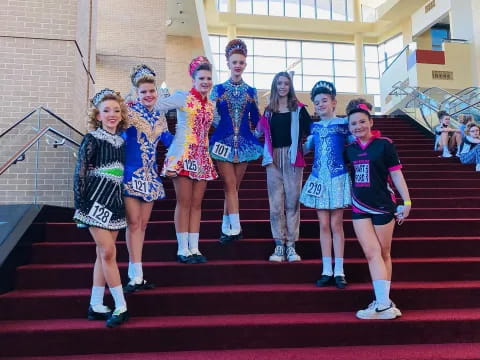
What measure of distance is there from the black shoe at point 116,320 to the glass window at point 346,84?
2726 cm

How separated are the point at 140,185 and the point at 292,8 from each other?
1165 inches

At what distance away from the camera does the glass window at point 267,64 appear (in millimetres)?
28172

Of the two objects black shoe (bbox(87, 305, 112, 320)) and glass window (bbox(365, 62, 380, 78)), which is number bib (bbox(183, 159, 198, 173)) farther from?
glass window (bbox(365, 62, 380, 78))

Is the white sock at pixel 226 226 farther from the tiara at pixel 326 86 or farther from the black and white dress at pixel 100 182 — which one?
the tiara at pixel 326 86

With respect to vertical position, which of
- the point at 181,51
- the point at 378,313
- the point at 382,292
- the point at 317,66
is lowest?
the point at 378,313

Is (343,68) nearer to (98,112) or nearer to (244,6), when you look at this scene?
(244,6)

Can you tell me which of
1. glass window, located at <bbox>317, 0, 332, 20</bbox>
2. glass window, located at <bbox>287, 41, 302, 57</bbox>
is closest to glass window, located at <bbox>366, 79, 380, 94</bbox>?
glass window, located at <bbox>287, 41, 302, 57</bbox>

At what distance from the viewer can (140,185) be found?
10.2 ft

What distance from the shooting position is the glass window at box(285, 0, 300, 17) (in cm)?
2942

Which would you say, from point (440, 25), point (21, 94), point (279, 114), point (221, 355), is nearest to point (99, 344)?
point (221, 355)

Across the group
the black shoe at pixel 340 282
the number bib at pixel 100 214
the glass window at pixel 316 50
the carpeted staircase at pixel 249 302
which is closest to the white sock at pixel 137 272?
the carpeted staircase at pixel 249 302

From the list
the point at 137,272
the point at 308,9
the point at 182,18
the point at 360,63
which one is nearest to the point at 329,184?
the point at 137,272

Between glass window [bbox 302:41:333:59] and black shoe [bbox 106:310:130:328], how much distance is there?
27.9 metres

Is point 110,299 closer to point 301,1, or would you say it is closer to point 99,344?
point 99,344
